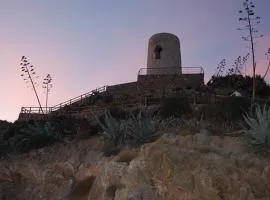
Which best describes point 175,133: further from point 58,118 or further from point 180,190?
point 58,118

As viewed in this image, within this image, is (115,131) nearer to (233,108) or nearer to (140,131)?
(140,131)

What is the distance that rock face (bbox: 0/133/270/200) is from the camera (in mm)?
14617

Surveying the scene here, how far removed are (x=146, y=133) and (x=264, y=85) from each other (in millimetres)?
24471

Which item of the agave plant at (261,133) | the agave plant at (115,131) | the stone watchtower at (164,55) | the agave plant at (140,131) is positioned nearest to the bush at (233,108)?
the agave plant at (140,131)

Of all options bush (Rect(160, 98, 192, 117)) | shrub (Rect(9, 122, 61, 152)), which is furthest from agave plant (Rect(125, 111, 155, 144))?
bush (Rect(160, 98, 192, 117))

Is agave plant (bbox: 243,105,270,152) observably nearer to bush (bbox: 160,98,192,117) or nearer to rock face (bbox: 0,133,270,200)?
rock face (bbox: 0,133,270,200)

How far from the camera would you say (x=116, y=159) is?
1783 cm

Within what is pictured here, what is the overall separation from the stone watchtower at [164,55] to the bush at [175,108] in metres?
18.5

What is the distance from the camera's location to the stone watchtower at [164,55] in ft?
147

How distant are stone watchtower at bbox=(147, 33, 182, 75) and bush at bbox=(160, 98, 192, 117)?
18516 millimetres

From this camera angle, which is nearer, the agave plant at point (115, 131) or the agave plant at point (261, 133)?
the agave plant at point (261, 133)

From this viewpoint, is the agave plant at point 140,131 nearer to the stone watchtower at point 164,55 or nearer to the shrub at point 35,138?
the shrub at point 35,138

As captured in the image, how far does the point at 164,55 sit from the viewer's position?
45781 millimetres

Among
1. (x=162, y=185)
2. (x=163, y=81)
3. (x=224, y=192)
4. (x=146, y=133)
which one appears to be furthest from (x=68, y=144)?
(x=163, y=81)
